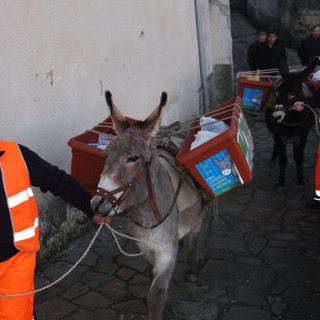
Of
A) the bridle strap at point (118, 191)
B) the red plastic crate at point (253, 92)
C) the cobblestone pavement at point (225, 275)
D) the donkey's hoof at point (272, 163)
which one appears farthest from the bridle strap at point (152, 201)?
the donkey's hoof at point (272, 163)

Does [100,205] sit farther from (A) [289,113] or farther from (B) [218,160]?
(A) [289,113]

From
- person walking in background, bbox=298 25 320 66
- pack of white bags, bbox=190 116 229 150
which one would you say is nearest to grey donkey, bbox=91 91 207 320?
pack of white bags, bbox=190 116 229 150

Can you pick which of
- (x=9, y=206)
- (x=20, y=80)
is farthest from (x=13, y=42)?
(x=9, y=206)

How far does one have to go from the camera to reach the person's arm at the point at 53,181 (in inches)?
109

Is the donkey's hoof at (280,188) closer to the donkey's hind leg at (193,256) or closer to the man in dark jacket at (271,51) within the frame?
the donkey's hind leg at (193,256)

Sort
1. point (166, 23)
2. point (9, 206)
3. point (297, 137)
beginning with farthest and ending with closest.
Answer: point (166, 23), point (297, 137), point (9, 206)

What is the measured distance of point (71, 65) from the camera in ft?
16.5

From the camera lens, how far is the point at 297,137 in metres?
6.43

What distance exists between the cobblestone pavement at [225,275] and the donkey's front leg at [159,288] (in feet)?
1.74

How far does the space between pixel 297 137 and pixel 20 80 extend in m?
3.95

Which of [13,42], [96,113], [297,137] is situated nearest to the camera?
[13,42]

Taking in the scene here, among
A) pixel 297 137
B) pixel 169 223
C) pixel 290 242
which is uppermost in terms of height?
pixel 169 223

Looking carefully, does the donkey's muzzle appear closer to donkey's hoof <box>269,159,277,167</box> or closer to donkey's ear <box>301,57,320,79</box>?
donkey's ear <box>301,57,320,79</box>

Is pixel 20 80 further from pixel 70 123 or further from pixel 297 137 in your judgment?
pixel 297 137
